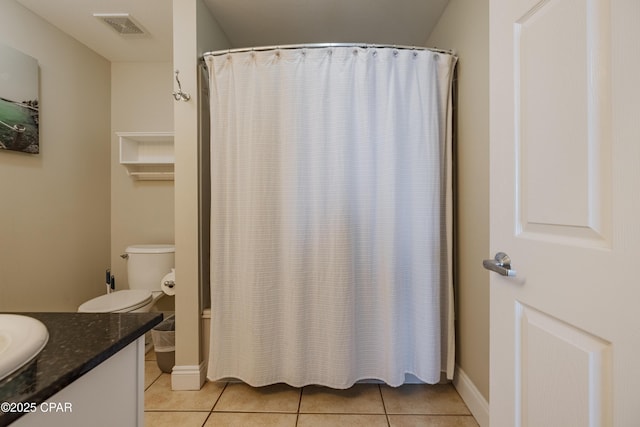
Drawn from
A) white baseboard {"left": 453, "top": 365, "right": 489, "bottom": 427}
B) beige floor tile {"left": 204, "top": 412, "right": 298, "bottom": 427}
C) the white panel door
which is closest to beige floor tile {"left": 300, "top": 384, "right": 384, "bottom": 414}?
beige floor tile {"left": 204, "top": 412, "right": 298, "bottom": 427}

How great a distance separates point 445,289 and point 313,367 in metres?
0.89

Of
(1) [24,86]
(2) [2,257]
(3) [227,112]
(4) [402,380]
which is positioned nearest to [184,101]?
(3) [227,112]

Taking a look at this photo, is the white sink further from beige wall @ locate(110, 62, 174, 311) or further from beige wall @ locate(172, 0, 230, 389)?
beige wall @ locate(110, 62, 174, 311)

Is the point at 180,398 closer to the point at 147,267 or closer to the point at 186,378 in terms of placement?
the point at 186,378

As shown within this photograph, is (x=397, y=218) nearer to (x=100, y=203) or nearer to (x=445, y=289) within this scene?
(x=445, y=289)

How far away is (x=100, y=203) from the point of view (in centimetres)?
240

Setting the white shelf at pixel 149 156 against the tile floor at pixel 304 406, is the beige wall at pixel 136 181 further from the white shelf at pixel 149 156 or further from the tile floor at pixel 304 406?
the tile floor at pixel 304 406

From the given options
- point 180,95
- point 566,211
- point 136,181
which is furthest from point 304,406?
point 136,181

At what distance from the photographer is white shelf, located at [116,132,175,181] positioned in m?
2.36

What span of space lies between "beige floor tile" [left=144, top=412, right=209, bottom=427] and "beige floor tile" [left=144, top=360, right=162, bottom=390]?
1.06ft

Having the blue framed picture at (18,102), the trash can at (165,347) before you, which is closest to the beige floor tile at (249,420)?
the trash can at (165,347)

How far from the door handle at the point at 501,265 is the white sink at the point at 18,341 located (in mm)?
1070

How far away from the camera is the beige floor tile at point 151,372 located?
1.73 metres

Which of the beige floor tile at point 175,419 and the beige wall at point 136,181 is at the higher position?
the beige wall at point 136,181
